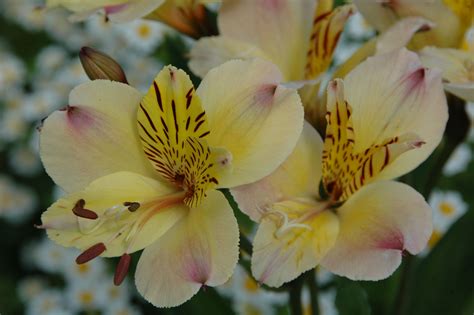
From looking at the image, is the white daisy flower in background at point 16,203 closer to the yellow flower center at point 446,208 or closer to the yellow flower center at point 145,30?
the yellow flower center at point 145,30

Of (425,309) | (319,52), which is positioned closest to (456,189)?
(425,309)

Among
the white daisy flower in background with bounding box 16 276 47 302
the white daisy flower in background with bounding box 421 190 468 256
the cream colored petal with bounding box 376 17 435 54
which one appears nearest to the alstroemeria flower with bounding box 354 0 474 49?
the cream colored petal with bounding box 376 17 435 54

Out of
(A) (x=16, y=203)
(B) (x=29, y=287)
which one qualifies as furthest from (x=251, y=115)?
(A) (x=16, y=203)

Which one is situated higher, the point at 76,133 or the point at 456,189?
the point at 76,133

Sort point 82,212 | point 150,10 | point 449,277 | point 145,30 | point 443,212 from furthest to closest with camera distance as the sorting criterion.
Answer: point 145,30
point 443,212
point 449,277
point 150,10
point 82,212

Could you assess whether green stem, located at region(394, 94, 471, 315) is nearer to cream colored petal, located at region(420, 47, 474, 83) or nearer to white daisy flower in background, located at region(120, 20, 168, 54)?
cream colored petal, located at region(420, 47, 474, 83)

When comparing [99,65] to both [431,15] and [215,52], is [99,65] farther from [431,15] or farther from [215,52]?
[431,15]

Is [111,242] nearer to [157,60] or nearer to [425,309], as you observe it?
[425,309]

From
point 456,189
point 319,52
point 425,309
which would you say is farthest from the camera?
point 456,189
